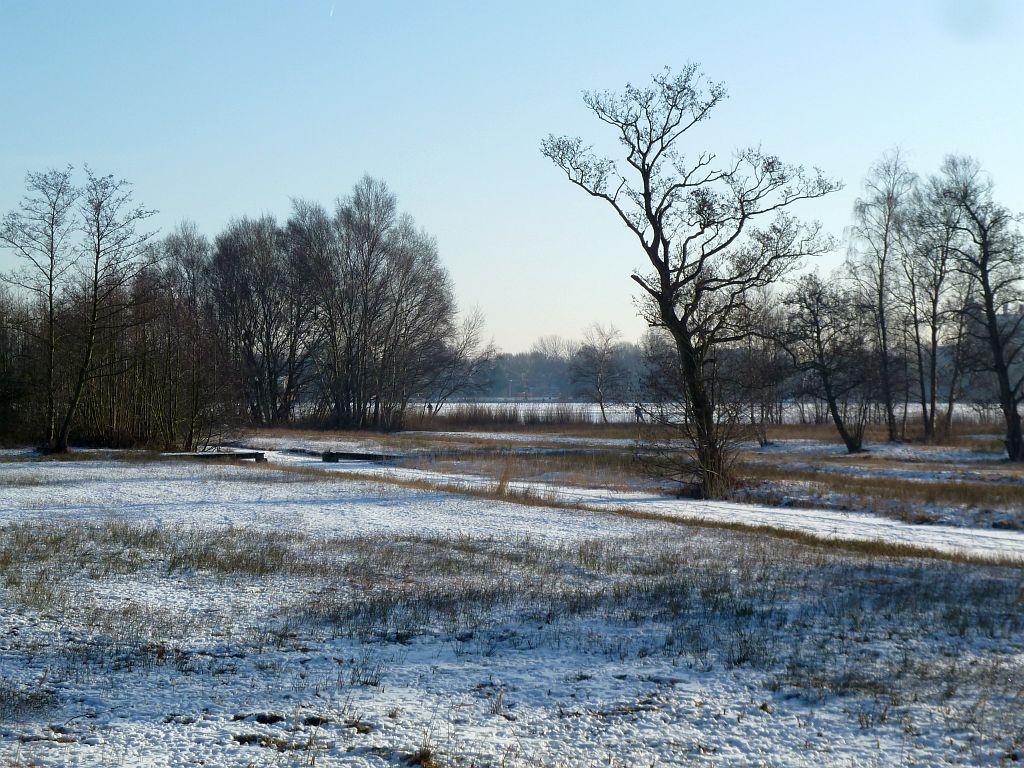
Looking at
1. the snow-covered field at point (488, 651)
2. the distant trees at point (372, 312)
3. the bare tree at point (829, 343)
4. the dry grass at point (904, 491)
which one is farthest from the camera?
the distant trees at point (372, 312)

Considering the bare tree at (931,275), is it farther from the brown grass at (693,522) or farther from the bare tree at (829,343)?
the brown grass at (693,522)

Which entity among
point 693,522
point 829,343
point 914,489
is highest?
point 829,343

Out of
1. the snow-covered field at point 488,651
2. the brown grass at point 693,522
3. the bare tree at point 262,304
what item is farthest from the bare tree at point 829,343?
the bare tree at point 262,304

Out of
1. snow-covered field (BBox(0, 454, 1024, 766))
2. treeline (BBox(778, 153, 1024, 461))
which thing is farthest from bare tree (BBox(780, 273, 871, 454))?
snow-covered field (BBox(0, 454, 1024, 766))

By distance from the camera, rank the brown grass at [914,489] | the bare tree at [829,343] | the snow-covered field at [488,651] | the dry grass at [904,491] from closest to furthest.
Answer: the snow-covered field at [488,651]
the dry grass at [904,491]
the brown grass at [914,489]
the bare tree at [829,343]

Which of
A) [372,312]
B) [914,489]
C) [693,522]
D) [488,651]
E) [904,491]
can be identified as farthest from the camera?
[372,312]

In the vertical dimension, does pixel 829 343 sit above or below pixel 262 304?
below

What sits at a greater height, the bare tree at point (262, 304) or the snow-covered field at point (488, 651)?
the bare tree at point (262, 304)

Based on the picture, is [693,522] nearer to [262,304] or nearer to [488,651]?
[488,651]

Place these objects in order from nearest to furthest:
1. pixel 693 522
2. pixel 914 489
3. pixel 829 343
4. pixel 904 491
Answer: pixel 693 522
pixel 904 491
pixel 914 489
pixel 829 343

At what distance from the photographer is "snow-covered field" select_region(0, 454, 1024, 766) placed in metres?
5.48

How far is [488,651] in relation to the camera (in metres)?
7.51

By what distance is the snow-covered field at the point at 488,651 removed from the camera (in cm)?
548

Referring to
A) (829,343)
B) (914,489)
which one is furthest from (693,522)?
(829,343)
